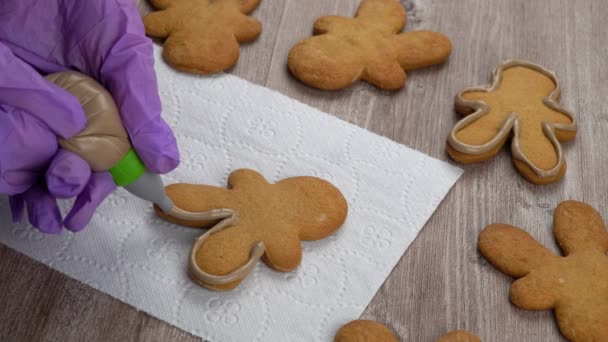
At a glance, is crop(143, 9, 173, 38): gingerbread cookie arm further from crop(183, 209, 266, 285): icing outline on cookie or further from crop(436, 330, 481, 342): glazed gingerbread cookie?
crop(436, 330, 481, 342): glazed gingerbread cookie

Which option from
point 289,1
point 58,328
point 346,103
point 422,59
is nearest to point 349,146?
point 346,103

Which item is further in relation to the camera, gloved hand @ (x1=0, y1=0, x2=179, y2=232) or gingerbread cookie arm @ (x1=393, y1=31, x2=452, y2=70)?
gingerbread cookie arm @ (x1=393, y1=31, x2=452, y2=70)

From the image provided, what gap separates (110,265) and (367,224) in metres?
0.32

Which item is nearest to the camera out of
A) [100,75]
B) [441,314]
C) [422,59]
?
[100,75]

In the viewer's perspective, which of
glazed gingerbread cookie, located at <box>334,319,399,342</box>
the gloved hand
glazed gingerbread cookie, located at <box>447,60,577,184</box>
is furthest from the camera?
glazed gingerbread cookie, located at <box>447,60,577,184</box>

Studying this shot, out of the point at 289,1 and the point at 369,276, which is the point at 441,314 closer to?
the point at 369,276

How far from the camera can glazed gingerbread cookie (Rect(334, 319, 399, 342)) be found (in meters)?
0.79

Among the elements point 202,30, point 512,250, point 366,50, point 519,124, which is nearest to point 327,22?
point 366,50

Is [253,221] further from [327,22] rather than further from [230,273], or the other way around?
[327,22]

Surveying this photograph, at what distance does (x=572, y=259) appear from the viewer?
87cm

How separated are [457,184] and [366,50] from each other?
251 mm

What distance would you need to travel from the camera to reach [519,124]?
0.99 metres

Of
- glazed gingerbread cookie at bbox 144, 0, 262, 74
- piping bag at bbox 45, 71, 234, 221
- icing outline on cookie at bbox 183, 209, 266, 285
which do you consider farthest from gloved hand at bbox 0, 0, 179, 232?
glazed gingerbread cookie at bbox 144, 0, 262, 74

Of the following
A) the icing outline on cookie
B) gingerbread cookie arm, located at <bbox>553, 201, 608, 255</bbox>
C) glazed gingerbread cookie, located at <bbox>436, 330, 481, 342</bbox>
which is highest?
gingerbread cookie arm, located at <bbox>553, 201, 608, 255</bbox>
